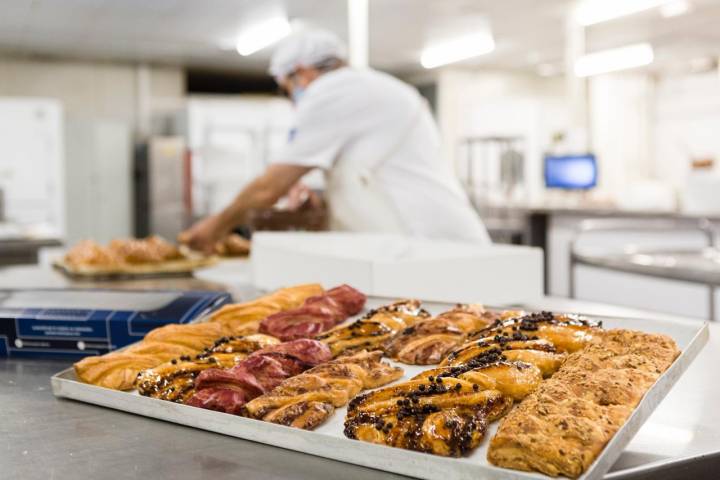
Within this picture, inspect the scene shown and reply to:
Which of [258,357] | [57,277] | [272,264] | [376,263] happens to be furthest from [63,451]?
[57,277]

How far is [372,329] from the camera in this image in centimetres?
102

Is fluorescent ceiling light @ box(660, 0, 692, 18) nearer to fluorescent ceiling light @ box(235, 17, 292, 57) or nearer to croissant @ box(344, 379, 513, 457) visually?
fluorescent ceiling light @ box(235, 17, 292, 57)

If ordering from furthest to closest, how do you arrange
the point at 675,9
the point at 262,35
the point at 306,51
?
the point at 262,35
the point at 675,9
the point at 306,51

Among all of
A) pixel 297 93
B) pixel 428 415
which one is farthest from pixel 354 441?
pixel 297 93

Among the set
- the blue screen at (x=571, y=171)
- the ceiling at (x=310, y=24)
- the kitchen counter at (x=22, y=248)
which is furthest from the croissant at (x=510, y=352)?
the blue screen at (x=571, y=171)

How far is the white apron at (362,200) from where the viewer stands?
2525 mm

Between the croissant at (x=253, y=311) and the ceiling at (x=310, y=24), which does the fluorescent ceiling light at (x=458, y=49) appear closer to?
the ceiling at (x=310, y=24)

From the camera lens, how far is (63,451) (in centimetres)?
72

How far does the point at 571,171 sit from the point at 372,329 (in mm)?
8091

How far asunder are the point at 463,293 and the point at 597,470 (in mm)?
880

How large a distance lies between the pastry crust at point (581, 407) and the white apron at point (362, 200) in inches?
66.4

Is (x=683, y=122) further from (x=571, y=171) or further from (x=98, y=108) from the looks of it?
(x=98, y=108)

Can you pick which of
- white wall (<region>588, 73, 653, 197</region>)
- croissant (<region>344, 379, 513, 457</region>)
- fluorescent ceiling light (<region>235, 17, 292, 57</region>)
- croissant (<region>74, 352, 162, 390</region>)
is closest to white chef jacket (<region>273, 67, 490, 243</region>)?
croissant (<region>74, 352, 162, 390</region>)

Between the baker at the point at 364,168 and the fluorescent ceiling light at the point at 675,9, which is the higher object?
the fluorescent ceiling light at the point at 675,9
